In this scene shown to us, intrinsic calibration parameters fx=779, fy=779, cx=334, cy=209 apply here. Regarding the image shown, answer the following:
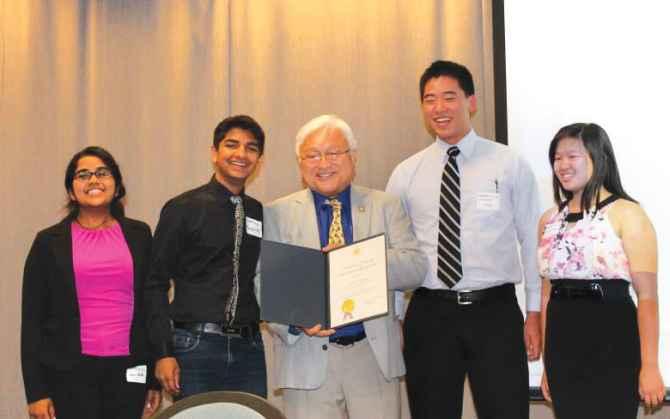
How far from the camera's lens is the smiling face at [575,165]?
2838mm

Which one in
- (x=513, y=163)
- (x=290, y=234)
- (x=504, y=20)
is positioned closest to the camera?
(x=290, y=234)

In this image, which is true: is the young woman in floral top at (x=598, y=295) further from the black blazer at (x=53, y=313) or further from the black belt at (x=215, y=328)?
the black blazer at (x=53, y=313)

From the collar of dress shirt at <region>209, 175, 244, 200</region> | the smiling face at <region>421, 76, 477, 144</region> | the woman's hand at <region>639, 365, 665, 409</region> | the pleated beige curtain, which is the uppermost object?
the pleated beige curtain

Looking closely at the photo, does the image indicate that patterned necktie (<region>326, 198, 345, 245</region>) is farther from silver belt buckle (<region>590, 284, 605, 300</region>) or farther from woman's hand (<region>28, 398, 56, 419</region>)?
woman's hand (<region>28, 398, 56, 419</region>)

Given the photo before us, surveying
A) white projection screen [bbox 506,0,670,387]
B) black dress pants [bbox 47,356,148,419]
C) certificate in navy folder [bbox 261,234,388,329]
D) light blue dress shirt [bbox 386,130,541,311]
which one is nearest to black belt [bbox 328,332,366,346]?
certificate in navy folder [bbox 261,234,388,329]

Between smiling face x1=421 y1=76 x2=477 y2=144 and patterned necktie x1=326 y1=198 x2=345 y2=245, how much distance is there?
64 centimetres

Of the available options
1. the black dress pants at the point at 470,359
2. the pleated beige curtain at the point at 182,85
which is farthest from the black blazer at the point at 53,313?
the pleated beige curtain at the point at 182,85

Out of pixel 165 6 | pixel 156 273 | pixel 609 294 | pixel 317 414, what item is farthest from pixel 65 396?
pixel 165 6

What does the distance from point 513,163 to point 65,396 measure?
207 cm

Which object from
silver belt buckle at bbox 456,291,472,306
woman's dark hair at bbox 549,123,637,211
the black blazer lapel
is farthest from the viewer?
the black blazer lapel

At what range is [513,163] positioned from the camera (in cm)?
329

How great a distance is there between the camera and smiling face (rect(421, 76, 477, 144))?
331cm

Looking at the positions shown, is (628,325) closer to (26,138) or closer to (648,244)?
(648,244)

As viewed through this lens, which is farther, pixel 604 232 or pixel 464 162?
pixel 464 162
